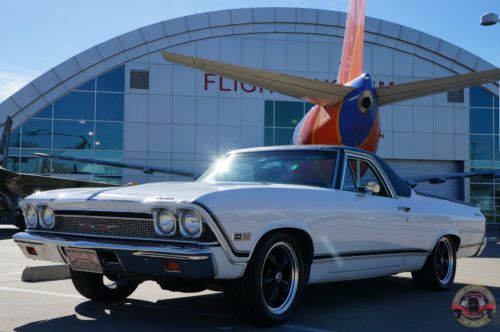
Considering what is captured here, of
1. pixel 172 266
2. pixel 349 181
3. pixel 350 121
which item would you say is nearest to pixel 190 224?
pixel 172 266

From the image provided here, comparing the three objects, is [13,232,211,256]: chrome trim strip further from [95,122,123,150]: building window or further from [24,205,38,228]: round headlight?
[95,122,123,150]: building window

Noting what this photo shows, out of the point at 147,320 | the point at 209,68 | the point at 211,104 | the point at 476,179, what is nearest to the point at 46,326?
the point at 147,320

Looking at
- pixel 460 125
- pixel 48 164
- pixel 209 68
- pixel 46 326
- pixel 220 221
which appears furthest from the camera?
pixel 460 125

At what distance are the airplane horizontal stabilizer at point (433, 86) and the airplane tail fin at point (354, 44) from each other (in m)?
2.34

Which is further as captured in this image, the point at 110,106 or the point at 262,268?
the point at 110,106

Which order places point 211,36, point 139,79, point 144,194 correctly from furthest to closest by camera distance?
1. point 211,36
2. point 139,79
3. point 144,194

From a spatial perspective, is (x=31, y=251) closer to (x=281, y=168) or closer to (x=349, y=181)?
Result: (x=281, y=168)

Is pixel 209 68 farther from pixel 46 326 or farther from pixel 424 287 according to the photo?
pixel 46 326

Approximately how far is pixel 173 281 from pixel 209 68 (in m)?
6.71

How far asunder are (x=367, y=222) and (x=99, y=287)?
8.72ft

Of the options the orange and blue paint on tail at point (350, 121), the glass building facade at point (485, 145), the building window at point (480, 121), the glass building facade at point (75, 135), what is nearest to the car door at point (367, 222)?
the orange and blue paint on tail at point (350, 121)

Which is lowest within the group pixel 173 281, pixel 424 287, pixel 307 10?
pixel 424 287

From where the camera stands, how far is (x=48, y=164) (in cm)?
3073

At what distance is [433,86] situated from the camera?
12.8m
